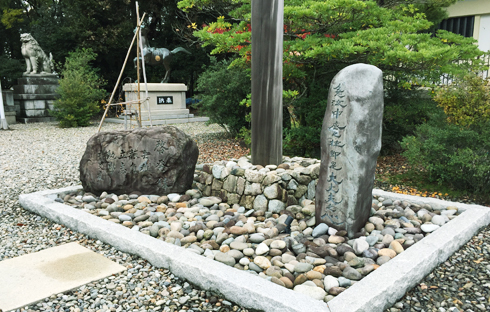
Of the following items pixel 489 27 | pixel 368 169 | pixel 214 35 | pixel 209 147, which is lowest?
pixel 209 147

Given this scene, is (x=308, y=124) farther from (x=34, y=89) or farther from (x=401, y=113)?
(x=34, y=89)

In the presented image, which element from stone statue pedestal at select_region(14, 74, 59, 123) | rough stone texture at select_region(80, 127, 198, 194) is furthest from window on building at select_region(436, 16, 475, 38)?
stone statue pedestal at select_region(14, 74, 59, 123)

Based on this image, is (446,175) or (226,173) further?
(446,175)

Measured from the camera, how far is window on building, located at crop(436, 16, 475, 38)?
10930mm

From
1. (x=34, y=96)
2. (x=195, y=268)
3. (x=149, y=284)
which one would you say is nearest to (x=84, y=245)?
(x=149, y=284)

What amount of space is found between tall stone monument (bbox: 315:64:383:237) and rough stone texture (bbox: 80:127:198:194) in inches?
69.0

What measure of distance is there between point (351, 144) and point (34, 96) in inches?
514

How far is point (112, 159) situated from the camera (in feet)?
14.1

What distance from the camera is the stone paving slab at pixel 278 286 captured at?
212 cm

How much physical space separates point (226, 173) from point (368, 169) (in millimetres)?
1563

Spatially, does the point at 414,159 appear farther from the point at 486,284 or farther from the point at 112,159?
the point at 112,159

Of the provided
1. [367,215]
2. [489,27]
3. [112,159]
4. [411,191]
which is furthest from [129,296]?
[489,27]

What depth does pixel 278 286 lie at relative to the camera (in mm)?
2246

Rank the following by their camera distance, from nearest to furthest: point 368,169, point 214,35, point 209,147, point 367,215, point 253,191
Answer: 1. point 368,169
2. point 367,215
3. point 253,191
4. point 214,35
5. point 209,147
